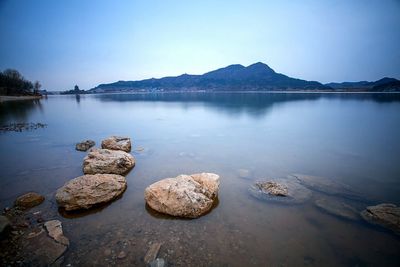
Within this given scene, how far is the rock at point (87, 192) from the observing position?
21.9ft

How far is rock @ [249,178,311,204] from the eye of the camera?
762cm

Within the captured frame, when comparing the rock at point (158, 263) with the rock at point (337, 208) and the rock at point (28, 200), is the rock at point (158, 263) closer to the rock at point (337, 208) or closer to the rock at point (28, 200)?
the rock at point (28, 200)

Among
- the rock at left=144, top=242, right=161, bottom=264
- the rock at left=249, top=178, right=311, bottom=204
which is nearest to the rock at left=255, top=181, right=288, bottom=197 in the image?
the rock at left=249, top=178, right=311, bottom=204

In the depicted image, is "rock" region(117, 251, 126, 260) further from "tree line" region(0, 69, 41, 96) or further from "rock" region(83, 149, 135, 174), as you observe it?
"tree line" region(0, 69, 41, 96)

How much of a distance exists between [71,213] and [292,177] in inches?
362

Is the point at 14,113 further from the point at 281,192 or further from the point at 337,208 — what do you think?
the point at 337,208

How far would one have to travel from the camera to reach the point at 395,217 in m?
6.18

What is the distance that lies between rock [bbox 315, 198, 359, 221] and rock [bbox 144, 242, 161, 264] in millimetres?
5685

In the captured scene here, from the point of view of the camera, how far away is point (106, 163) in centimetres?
952

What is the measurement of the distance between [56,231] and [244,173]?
306 inches

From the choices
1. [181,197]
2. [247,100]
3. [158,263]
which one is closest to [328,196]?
[181,197]

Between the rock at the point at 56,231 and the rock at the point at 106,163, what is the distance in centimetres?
337

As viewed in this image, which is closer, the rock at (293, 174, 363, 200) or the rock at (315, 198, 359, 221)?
the rock at (315, 198, 359, 221)

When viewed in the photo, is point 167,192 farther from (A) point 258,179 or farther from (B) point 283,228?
(A) point 258,179
